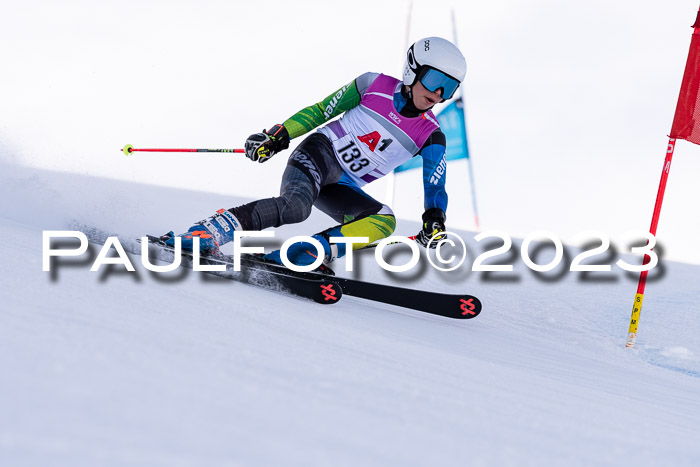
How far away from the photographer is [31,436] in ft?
2.26

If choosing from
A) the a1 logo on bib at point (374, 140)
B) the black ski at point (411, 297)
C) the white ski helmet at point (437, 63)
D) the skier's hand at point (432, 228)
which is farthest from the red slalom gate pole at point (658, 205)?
the a1 logo on bib at point (374, 140)

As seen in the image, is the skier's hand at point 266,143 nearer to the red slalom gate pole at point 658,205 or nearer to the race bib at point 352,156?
the race bib at point 352,156

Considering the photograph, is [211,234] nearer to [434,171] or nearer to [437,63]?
[434,171]

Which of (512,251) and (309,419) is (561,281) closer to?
(512,251)

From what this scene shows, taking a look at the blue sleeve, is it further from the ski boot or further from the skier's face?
the ski boot

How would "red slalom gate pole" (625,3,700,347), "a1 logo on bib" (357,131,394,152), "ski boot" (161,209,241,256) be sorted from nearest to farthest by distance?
"ski boot" (161,209,241,256) < "a1 logo on bib" (357,131,394,152) < "red slalom gate pole" (625,3,700,347)

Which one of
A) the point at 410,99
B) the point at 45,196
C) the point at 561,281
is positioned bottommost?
the point at 561,281

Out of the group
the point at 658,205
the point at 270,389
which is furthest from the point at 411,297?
the point at 270,389

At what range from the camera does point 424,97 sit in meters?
3.50

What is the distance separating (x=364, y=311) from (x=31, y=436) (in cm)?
233

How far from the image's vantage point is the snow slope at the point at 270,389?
2.47ft

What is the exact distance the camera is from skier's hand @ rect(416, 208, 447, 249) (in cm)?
338

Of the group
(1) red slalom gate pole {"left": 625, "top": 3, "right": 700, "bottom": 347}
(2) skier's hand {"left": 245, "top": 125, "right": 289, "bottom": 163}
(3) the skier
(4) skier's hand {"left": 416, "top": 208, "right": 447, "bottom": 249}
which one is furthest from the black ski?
(1) red slalom gate pole {"left": 625, "top": 3, "right": 700, "bottom": 347}

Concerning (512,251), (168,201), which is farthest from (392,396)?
→ (168,201)
